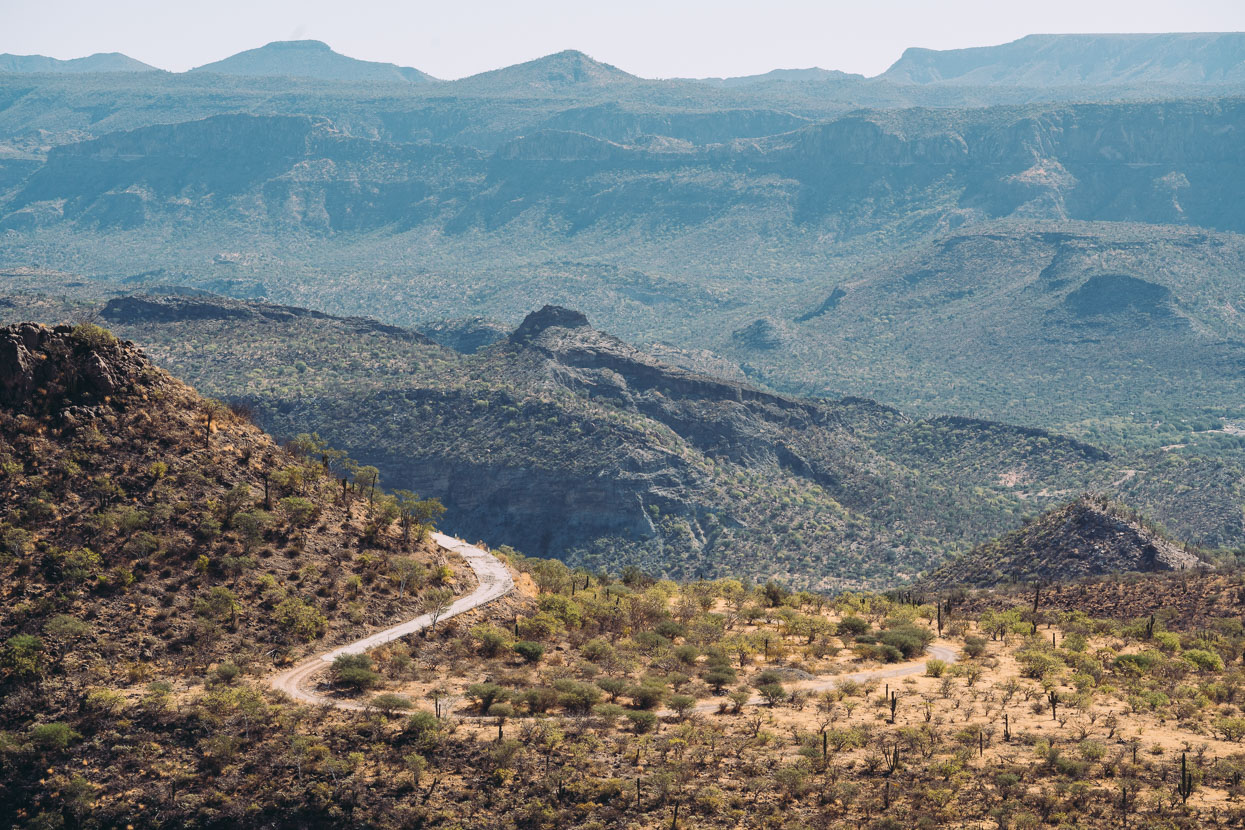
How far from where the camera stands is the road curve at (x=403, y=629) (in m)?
73.1

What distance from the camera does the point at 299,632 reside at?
78.6 m

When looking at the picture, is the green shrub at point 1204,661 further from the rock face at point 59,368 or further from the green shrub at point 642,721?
the rock face at point 59,368

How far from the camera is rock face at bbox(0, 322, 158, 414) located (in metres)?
80.4

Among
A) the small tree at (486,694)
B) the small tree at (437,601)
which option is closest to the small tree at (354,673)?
the small tree at (486,694)

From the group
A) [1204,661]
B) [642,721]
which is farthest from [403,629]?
[1204,661]

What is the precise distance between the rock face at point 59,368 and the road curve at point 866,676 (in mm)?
38814

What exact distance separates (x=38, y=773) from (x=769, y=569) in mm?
121552

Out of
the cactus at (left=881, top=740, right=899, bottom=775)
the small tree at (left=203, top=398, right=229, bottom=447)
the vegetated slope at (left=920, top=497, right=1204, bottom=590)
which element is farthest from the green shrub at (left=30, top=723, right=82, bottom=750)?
the vegetated slope at (left=920, top=497, right=1204, bottom=590)

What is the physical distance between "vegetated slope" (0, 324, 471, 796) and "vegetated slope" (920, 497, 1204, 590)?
2405 inches

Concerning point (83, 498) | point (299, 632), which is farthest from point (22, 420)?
point (299, 632)

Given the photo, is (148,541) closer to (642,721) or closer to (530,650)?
(530,650)

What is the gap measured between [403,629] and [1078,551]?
2808 inches

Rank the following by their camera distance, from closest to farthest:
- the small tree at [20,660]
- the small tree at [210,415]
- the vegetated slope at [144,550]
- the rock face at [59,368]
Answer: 1. the small tree at [20,660]
2. the vegetated slope at [144,550]
3. the rock face at [59,368]
4. the small tree at [210,415]

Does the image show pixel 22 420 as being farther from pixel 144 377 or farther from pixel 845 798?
pixel 845 798
